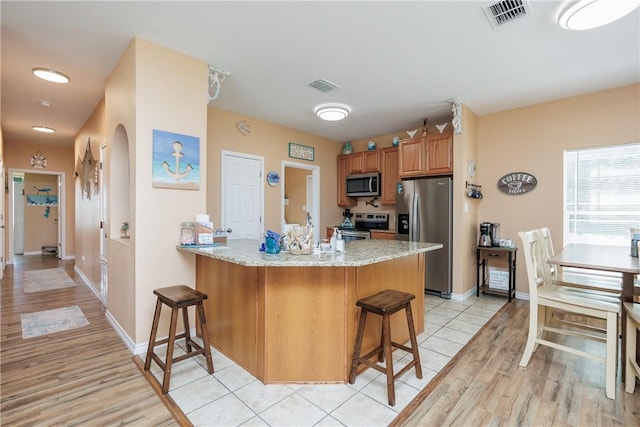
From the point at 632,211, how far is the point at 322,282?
13.0 feet

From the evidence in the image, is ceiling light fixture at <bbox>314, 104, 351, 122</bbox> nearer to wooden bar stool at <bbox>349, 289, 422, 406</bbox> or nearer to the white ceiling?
the white ceiling

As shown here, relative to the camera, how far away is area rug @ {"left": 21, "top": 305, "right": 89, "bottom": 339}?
3.00 m

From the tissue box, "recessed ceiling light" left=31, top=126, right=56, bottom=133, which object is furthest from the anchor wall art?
"recessed ceiling light" left=31, top=126, right=56, bottom=133

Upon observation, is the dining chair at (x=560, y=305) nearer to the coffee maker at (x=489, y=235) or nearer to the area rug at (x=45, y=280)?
the coffee maker at (x=489, y=235)

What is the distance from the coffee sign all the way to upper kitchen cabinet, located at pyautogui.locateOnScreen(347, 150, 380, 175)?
2012 mm

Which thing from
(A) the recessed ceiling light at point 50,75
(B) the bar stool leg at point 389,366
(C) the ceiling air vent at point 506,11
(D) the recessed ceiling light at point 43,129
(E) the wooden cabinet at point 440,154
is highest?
(D) the recessed ceiling light at point 43,129

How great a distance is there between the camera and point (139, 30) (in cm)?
236

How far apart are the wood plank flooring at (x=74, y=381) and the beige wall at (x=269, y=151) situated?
6.43 ft

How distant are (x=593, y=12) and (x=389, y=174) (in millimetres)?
3393

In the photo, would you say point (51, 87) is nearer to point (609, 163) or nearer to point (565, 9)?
point (565, 9)

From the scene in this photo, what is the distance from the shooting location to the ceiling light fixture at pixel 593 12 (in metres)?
1.97

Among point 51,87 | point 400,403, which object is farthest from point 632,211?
point 51,87

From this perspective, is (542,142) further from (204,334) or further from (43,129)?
(43,129)

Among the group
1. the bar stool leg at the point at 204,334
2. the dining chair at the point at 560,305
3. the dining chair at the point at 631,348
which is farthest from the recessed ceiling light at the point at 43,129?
the dining chair at the point at 631,348
